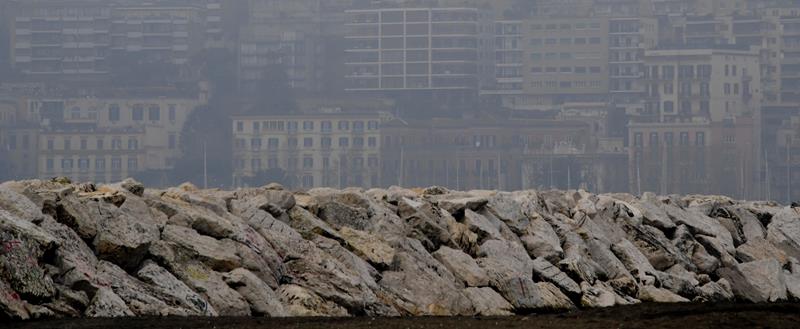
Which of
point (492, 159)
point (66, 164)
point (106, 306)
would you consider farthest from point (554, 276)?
point (492, 159)

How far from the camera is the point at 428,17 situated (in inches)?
7854

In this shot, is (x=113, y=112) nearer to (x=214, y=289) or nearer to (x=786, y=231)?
(x=786, y=231)

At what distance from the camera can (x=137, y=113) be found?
180 meters

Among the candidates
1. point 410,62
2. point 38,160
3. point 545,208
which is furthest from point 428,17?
point 545,208

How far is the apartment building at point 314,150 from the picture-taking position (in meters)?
168

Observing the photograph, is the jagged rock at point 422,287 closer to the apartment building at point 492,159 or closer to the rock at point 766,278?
the rock at point 766,278

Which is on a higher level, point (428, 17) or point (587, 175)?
point (428, 17)

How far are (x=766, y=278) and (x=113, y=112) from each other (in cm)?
15965

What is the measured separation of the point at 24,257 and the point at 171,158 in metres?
158

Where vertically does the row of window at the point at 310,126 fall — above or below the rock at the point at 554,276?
below

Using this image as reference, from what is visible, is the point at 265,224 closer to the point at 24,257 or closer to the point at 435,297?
the point at 435,297

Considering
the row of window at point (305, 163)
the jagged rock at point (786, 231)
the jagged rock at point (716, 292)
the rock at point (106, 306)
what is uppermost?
the rock at point (106, 306)

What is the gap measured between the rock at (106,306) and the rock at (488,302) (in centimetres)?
399

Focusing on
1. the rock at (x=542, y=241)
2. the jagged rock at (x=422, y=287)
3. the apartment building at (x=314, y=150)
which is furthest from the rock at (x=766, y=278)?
the apartment building at (x=314, y=150)
